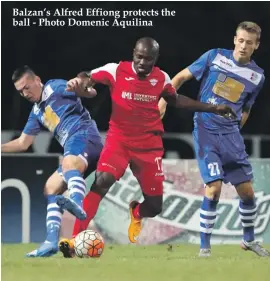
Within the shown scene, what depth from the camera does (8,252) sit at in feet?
29.0

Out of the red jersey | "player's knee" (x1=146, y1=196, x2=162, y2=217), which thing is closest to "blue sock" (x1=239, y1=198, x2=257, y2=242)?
"player's knee" (x1=146, y1=196, x2=162, y2=217)

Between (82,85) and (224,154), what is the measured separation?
4.95 ft

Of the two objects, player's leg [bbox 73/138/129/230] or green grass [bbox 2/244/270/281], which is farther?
player's leg [bbox 73/138/129/230]

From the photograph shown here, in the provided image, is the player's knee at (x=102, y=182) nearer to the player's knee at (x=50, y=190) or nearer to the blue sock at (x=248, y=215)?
the player's knee at (x=50, y=190)

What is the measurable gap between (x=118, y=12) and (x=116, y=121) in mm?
4150

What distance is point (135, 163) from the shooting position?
7824 mm

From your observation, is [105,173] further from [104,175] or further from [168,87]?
[168,87]

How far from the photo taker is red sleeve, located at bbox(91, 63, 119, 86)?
302 inches

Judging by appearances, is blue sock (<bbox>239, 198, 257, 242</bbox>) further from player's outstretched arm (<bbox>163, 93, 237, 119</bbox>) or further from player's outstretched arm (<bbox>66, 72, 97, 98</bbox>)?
player's outstretched arm (<bbox>66, 72, 97, 98</bbox>)

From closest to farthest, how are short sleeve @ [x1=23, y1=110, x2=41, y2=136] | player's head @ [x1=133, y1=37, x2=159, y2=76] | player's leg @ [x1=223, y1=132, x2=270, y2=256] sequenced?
player's head @ [x1=133, y1=37, x2=159, y2=76], player's leg @ [x1=223, y1=132, x2=270, y2=256], short sleeve @ [x1=23, y1=110, x2=41, y2=136]

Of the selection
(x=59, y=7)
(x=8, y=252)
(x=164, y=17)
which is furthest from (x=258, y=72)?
(x=164, y=17)

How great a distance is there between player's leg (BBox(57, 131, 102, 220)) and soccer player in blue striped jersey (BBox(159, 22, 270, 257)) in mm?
710

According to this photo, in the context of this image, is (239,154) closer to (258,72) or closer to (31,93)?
(258,72)

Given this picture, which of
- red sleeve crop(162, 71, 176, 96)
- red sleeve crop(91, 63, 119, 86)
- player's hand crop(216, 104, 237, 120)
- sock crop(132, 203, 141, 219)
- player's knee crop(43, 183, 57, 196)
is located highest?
red sleeve crop(91, 63, 119, 86)
